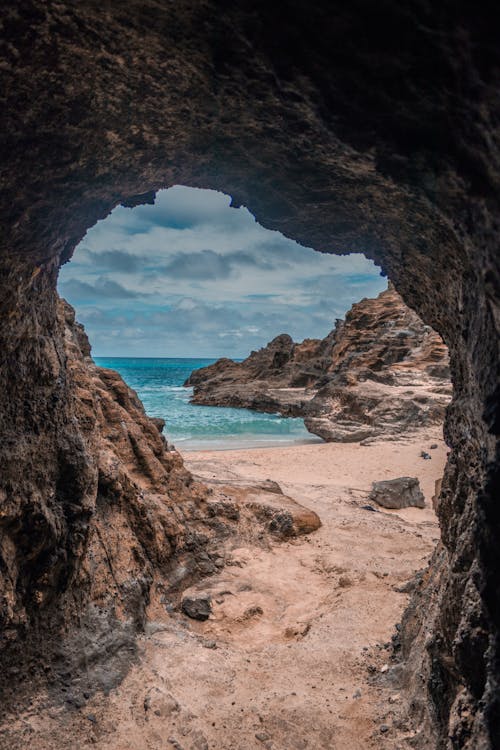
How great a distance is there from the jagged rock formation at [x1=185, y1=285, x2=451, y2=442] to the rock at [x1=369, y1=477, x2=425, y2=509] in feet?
34.1

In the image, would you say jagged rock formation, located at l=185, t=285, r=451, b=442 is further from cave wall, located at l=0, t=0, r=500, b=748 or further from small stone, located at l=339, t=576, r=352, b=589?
cave wall, located at l=0, t=0, r=500, b=748

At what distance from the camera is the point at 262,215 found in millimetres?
4562

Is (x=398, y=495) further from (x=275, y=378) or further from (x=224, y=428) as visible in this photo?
(x=275, y=378)

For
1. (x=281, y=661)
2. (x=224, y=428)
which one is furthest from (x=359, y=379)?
(x=281, y=661)

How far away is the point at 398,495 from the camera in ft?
38.8

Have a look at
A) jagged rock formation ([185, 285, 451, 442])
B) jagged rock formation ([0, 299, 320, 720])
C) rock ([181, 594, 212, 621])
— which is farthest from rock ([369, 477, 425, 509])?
jagged rock formation ([185, 285, 451, 442])

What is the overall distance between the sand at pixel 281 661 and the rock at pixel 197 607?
0.44 ft

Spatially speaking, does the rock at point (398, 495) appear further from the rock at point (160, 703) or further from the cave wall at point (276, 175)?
the rock at point (160, 703)

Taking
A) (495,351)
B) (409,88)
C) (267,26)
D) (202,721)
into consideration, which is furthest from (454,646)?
(267,26)

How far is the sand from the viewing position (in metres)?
3.68

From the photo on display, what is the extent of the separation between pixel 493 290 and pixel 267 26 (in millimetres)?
1811

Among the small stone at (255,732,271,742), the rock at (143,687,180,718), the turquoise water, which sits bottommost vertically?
the turquoise water

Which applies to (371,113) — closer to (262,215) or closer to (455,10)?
(455,10)

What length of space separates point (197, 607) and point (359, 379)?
24.7m
